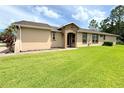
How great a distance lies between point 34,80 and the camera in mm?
5484

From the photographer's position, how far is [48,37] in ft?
60.6

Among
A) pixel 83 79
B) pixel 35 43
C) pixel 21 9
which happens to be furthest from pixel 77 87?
pixel 21 9

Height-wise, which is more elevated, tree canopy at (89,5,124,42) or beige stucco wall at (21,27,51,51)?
tree canopy at (89,5,124,42)

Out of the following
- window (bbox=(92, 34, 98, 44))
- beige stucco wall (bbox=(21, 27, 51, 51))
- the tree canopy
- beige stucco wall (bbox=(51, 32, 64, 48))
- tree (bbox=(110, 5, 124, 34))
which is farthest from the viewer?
tree (bbox=(110, 5, 124, 34))

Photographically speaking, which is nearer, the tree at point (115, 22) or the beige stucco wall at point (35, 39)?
the beige stucco wall at point (35, 39)

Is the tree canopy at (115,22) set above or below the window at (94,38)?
above

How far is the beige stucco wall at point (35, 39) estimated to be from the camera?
51.4ft

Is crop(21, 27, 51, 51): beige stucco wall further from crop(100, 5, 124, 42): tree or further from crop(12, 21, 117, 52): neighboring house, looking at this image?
crop(100, 5, 124, 42): tree

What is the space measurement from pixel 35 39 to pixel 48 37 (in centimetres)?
221

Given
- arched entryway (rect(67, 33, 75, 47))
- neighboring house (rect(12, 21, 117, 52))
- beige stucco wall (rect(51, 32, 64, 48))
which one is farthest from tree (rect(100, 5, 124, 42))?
beige stucco wall (rect(51, 32, 64, 48))

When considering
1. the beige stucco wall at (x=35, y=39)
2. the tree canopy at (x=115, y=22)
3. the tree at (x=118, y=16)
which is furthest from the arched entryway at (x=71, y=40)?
the tree at (x=118, y=16)

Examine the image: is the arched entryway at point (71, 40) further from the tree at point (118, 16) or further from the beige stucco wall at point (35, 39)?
the tree at point (118, 16)

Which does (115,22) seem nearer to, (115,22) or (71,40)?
(115,22)

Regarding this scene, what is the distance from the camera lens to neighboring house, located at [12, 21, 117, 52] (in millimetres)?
15438
